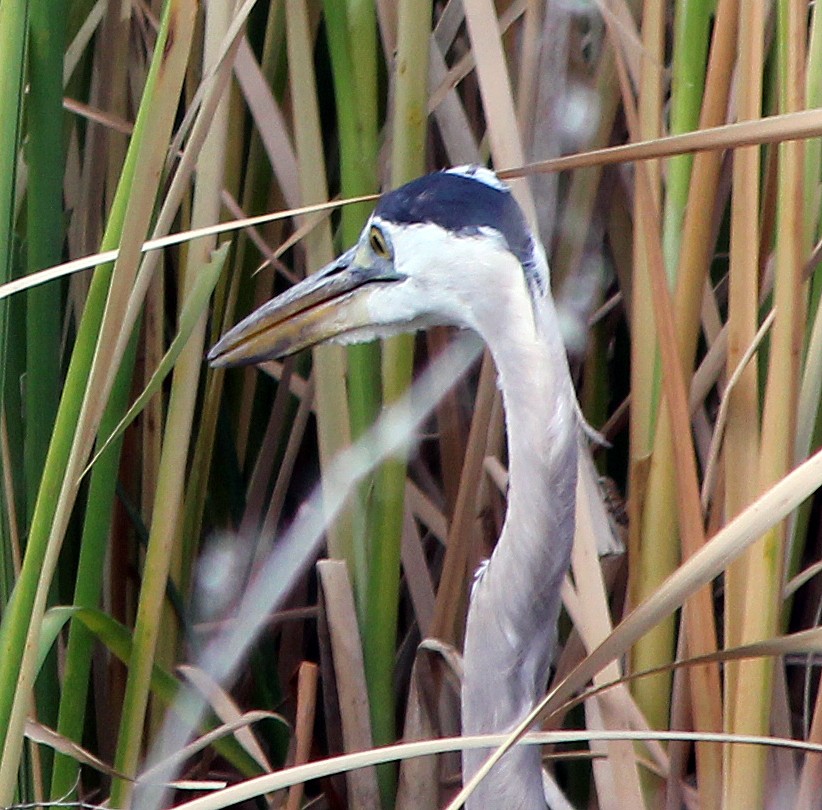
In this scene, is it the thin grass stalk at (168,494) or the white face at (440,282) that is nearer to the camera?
the white face at (440,282)

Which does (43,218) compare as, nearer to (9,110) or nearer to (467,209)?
(9,110)

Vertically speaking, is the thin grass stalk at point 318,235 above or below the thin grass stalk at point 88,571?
above

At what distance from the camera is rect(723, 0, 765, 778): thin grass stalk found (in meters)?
0.68

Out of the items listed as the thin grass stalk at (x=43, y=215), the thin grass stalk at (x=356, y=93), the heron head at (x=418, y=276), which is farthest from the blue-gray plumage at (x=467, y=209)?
the thin grass stalk at (x=43, y=215)

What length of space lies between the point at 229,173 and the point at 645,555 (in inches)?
18.0

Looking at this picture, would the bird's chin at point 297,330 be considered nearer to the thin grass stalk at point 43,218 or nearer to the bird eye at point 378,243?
the bird eye at point 378,243

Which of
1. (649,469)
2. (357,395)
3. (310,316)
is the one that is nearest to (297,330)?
(310,316)

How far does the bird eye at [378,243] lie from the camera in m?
0.69

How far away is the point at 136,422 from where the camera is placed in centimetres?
96

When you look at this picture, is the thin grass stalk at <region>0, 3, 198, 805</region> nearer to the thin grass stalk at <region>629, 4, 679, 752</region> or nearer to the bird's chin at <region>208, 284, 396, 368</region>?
the bird's chin at <region>208, 284, 396, 368</region>

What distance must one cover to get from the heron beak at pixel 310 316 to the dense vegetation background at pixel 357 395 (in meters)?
0.03

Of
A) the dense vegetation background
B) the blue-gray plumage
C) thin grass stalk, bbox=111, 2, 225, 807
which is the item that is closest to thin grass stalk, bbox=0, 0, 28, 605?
the dense vegetation background

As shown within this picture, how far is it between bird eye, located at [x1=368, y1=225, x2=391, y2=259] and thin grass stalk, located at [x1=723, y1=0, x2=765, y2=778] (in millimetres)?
213

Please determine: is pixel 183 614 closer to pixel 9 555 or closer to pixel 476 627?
pixel 9 555
